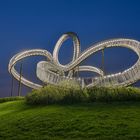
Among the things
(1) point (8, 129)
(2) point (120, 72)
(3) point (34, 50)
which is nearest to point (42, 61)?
(3) point (34, 50)

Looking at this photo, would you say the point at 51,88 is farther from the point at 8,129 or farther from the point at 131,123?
the point at 131,123

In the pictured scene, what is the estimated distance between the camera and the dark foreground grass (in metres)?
14.6

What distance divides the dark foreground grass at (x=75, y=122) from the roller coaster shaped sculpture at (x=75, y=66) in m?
23.7

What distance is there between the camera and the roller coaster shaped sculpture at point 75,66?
43.9 m

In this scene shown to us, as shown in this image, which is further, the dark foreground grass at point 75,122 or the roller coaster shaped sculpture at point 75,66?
the roller coaster shaped sculpture at point 75,66

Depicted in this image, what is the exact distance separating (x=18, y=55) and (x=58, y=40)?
760 cm

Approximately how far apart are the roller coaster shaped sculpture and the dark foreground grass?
2374cm

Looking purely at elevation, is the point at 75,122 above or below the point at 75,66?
below

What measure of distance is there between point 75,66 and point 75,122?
3844cm

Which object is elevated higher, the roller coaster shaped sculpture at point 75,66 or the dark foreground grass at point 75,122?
the roller coaster shaped sculpture at point 75,66

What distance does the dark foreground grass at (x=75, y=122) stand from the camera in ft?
47.9

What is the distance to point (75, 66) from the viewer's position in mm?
54312

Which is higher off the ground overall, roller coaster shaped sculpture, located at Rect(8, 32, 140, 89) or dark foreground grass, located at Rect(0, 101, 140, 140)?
roller coaster shaped sculpture, located at Rect(8, 32, 140, 89)

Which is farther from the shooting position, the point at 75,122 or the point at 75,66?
the point at 75,66
